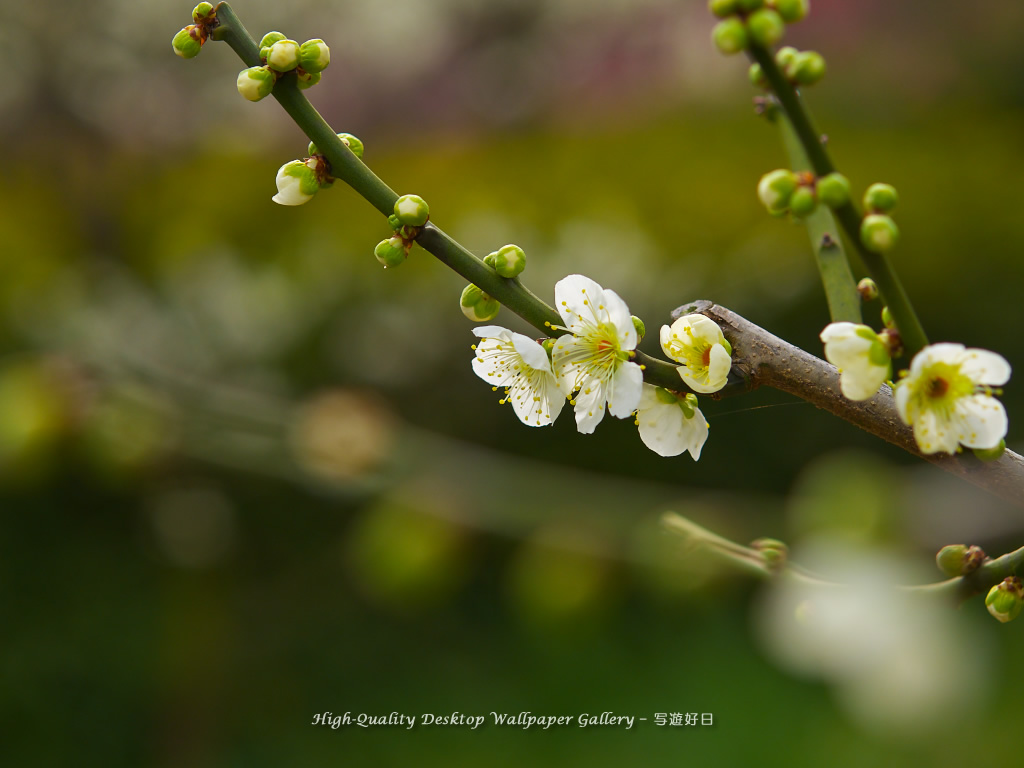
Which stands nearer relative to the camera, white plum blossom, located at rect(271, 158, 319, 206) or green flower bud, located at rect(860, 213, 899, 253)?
green flower bud, located at rect(860, 213, 899, 253)

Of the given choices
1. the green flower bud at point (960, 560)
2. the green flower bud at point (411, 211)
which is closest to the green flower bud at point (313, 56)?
the green flower bud at point (411, 211)

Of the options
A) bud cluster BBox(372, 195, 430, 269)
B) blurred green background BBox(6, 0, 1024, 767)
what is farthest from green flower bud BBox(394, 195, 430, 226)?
blurred green background BBox(6, 0, 1024, 767)

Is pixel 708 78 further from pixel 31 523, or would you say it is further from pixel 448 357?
pixel 31 523

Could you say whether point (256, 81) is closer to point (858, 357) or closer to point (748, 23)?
point (748, 23)

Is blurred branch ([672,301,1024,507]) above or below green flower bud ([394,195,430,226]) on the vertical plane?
below

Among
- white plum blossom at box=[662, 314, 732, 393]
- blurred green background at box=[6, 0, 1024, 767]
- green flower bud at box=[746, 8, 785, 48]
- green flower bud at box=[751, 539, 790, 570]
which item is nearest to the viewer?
green flower bud at box=[746, 8, 785, 48]

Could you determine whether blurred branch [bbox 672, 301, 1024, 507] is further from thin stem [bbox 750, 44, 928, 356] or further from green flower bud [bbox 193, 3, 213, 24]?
green flower bud [bbox 193, 3, 213, 24]

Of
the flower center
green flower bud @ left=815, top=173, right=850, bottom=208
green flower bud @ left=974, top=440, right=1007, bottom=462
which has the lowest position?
green flower bud @ left=974, top=440, right=1007, bottom=462

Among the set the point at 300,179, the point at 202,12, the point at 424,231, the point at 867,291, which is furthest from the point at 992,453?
the point at 202,12
